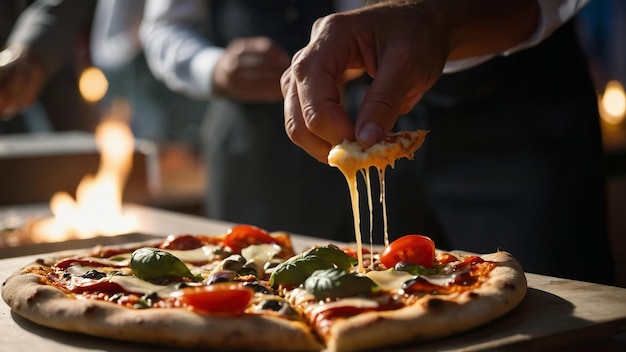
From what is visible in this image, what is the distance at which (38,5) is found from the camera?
535cm

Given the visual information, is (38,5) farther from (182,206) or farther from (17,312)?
(17,312)

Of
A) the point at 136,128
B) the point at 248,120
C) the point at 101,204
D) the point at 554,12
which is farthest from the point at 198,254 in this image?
the point at 136,128

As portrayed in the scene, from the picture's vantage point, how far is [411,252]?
82.7 inches

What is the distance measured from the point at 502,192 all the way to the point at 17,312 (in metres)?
1.91

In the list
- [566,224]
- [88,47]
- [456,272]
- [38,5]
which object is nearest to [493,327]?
[456,272]

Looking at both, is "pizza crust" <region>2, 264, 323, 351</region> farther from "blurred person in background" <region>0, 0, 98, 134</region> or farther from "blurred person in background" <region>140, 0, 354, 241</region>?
"blurred person in background" <region>0, 0, 98, 134</region>

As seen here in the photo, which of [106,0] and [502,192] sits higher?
[106,0]

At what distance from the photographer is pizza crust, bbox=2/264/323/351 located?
159 centimetres

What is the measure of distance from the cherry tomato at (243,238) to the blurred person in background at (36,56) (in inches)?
79.9

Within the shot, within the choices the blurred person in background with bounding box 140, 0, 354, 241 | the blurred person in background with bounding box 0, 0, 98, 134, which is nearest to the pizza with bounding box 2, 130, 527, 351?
the blurred person in background with bounding box 140, 0, 354, 241

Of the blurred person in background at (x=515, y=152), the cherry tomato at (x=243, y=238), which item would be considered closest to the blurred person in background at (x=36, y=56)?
the blurred person in background at (x=515, y=152)

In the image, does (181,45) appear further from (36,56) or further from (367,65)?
(367,65)

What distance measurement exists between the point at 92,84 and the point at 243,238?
21.9 ft

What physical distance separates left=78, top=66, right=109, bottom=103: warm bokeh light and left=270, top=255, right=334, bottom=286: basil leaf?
6.95 metres
